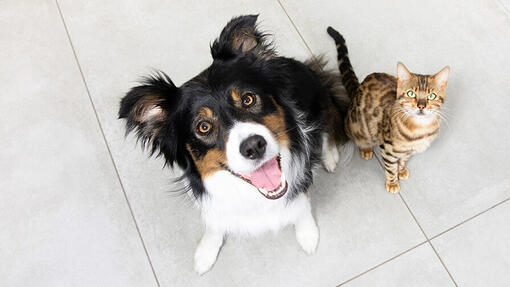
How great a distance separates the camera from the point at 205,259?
2578 millimetres

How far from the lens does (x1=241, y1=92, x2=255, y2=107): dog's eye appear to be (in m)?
1.85

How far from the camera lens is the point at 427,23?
3.13 m

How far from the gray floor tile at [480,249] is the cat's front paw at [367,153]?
608 millimetres

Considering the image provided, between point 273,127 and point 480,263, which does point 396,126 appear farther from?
point 480,263

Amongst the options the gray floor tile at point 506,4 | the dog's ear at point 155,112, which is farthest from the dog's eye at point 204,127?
the gray floor tile at point 506,4

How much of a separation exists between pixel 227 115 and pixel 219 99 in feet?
0.25

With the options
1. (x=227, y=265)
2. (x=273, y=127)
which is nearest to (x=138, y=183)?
(x=227, y=265)

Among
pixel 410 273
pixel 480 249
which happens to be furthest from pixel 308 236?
pixel 480 249

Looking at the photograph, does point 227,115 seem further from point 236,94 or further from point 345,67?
point 345,67

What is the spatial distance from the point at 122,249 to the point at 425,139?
1.84m

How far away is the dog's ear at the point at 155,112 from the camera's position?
5.77 ft

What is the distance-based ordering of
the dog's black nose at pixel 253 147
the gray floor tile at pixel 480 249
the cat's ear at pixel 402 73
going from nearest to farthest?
the dog's black nose at pixel 253 147, the cat's ear at pixel 402 73, the gray floor tile at pixel 480 249

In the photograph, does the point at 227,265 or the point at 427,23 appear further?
the point at 427,23

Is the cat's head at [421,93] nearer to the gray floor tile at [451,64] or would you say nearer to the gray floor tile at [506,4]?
the gray floor tile at [451,64]
